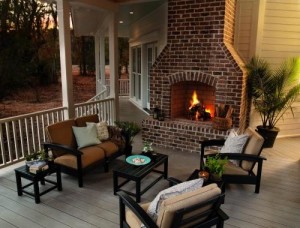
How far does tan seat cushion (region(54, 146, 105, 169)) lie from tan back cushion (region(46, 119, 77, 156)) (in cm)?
22

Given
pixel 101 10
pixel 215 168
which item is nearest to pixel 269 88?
pixel 215 168

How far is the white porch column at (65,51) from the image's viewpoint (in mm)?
4672

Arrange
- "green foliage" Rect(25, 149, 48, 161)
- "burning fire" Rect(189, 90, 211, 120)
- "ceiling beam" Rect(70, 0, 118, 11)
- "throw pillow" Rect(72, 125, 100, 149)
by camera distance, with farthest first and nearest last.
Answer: "burning fire" Rect(189, 90, 211, 120), "ceiling beam" Rect(70, 0, 118, 11), "throw pillow" Rect(72, 125, 100, 149), "green foliage" Rect(25, 149, 48, 161)

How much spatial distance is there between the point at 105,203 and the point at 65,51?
2954 mm

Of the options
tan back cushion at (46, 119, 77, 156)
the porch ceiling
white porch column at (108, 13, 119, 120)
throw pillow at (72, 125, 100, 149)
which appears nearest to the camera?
tan back cushion at (46, 119, 77, 156)

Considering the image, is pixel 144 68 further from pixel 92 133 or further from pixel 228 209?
pixel 228 209

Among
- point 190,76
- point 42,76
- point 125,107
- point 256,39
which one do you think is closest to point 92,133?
point 190,76

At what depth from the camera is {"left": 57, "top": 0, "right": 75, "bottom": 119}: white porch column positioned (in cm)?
467

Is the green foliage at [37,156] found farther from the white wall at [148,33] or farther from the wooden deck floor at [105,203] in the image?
the white wall at [148,33]

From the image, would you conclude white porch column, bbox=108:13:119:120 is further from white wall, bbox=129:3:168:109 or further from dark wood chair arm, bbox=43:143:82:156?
dark wood chair arm, bbox=43:143:82:156

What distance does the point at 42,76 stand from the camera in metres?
16.1

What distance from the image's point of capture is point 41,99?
1491cm

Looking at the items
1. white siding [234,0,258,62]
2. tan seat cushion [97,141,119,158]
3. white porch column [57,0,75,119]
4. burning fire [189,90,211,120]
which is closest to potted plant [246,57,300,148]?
white siding [234,0,258,62]

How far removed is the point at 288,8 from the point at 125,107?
6516 mm
